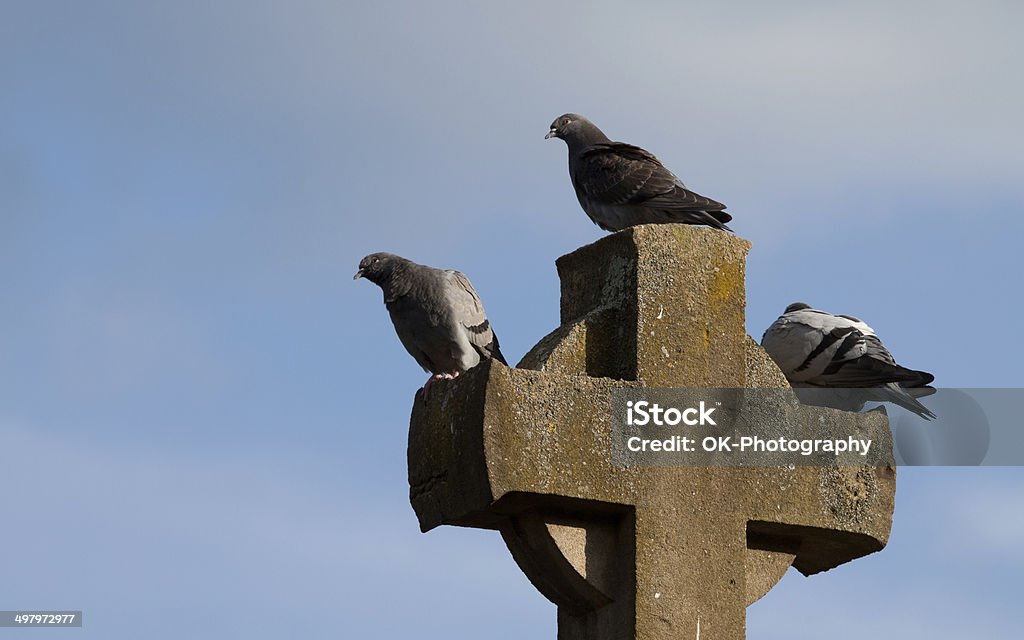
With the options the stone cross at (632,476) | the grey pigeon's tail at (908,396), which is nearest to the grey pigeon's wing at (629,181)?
the grey pigeon's tail at (908,396)

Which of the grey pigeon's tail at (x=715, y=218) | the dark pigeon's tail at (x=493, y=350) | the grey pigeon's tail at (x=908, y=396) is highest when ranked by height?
the grey pigeon's tail at (x=715, y=218)

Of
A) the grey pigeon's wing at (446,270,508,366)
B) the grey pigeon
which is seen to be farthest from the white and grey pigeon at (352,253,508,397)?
the grey pigeon

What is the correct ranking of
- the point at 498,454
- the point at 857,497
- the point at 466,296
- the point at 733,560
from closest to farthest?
1. the point at 498,454
2. the point at 733,560
3. the point at 857,497
4. the point at 466,296

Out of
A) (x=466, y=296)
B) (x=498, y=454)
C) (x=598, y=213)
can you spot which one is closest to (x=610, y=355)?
(x=498, y=454)

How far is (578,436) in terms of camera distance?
5.32 metres

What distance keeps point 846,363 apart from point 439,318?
7.24 ft

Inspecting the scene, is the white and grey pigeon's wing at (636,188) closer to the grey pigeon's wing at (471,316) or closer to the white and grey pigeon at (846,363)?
the white and grey pigeon at (846,363)

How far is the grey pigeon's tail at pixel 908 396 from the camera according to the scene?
7020 millimetres

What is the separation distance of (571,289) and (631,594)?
1.35 m

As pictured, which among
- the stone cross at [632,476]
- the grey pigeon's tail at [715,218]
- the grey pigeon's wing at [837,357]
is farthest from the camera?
the grey pigeon's tail at [715,218]

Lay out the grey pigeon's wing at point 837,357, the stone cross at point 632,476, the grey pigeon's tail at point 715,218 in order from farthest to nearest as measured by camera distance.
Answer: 1. the grey pigeon's tail at point 715,218
2. the grey pigeon's wing at point 837,357
3. the stone cross at point 632,476

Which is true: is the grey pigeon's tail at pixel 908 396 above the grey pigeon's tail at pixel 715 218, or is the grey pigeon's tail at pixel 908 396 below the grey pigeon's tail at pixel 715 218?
below

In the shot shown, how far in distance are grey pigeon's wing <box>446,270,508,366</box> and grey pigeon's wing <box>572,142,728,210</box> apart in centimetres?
107

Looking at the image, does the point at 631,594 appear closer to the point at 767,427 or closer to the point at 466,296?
the point at 767,427
